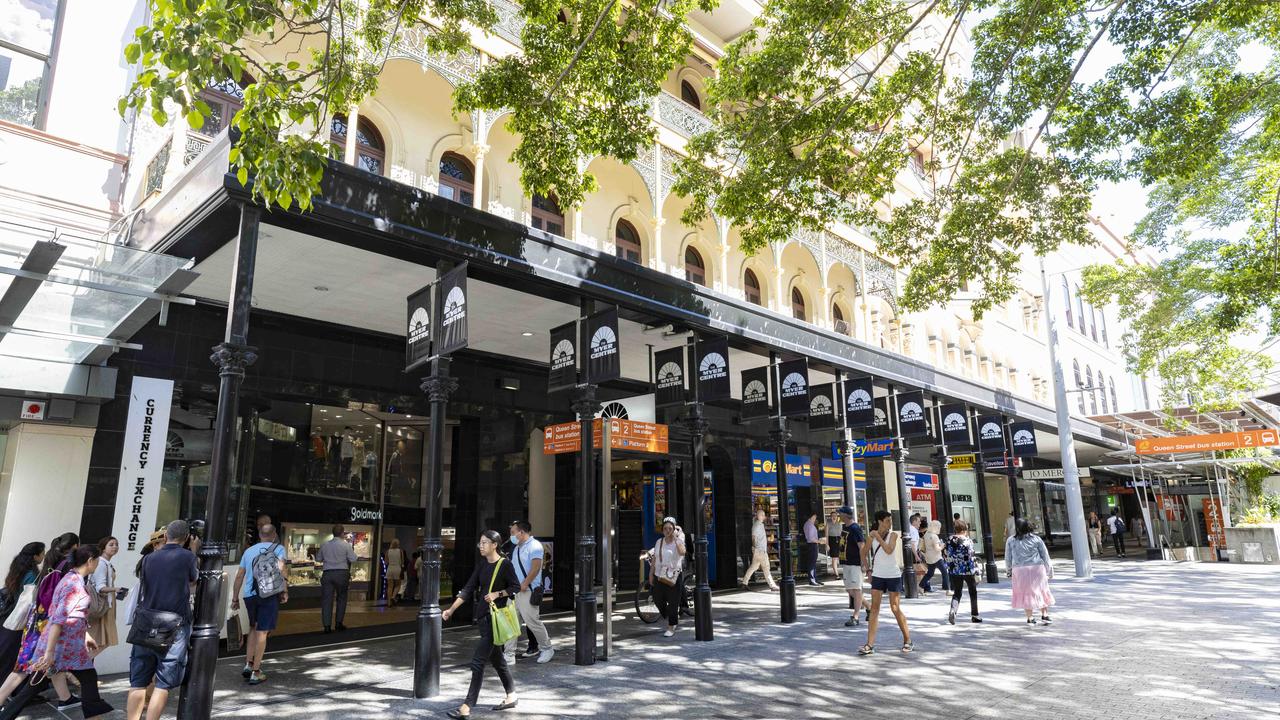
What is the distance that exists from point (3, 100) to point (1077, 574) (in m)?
24.1

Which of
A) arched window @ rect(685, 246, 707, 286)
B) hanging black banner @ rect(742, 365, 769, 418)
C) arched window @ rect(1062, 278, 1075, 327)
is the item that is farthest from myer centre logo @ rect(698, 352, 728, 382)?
arched window @ rect(1062, 278, 1075, 327)

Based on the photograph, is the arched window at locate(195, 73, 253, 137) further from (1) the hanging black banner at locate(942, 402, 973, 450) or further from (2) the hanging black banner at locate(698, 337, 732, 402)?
(1) the hanging black banner at locate(942, 402, 973, 450)

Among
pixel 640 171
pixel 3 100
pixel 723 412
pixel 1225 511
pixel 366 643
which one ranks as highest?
pixel 640 171

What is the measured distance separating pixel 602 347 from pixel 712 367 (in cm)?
253

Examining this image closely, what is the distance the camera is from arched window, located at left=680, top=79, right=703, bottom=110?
58.9 feet

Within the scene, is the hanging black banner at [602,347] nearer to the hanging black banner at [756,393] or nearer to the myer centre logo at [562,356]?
the myer centre logo at [562,356]

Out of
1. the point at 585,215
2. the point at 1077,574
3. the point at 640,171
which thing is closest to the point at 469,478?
the point at 585,215

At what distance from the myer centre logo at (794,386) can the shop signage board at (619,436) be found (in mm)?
2692

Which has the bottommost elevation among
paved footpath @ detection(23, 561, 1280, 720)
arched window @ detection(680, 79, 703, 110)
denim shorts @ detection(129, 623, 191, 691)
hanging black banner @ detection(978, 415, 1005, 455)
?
paved footpath @ detection(23, 561, 1280, 720)

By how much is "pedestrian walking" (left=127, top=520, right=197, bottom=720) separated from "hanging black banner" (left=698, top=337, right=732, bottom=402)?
734 cm

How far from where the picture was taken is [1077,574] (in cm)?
1972

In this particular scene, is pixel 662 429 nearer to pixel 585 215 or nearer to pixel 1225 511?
pixel 585 215

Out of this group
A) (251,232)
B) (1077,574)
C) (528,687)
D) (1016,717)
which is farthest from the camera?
(1077,574)

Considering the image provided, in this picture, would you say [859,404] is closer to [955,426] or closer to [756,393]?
[756,393]
